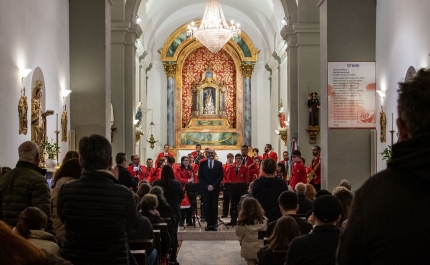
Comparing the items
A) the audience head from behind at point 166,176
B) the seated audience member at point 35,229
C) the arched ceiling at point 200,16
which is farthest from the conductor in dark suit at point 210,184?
the arched ceiling at point 200,16

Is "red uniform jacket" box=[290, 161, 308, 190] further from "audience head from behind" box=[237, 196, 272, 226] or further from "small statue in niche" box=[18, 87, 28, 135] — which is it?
"small statue in niche" box=[18, 87, 28, 135]

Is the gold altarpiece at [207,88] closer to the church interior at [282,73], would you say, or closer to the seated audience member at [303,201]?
the church interior at [282,73]

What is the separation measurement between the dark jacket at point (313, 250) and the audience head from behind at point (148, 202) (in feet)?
13.1

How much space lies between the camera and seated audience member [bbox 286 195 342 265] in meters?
4.34

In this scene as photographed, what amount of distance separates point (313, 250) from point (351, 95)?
8232 mm

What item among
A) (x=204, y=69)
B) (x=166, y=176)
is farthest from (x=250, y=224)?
(x=204, y=69)

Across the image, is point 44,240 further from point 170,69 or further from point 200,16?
point 200,16

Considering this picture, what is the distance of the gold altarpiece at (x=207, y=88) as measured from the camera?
93.6 feet

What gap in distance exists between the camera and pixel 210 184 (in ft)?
47.3

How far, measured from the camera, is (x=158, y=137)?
94.0 feet

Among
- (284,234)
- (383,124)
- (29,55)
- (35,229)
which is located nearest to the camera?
(35,229)

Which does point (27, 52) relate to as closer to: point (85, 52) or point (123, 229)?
point (85, 52)

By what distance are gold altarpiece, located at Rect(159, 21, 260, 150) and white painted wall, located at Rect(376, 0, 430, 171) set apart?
16044 mm

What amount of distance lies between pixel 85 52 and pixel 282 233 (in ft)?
30.7
